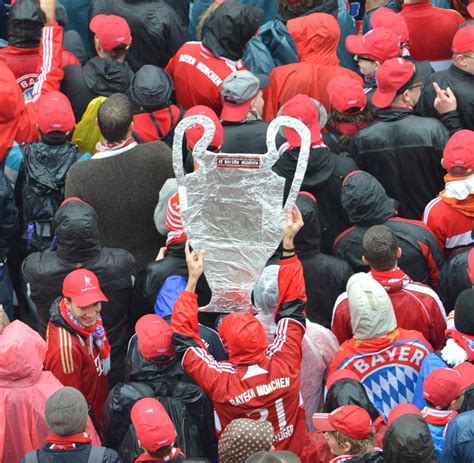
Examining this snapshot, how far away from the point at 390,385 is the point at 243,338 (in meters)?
0.99

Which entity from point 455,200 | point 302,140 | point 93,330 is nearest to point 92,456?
point 93,330

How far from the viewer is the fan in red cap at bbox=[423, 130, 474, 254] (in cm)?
750

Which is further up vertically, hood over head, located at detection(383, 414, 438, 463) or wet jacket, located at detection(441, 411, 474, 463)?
hood over head, located at detection(383, 414, 438, 463)

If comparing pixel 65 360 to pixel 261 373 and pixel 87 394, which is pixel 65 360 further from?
pixel 261 373

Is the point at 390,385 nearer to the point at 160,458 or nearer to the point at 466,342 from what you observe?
the point at 466,342

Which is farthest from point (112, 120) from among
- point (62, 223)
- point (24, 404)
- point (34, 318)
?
point (24, 404)

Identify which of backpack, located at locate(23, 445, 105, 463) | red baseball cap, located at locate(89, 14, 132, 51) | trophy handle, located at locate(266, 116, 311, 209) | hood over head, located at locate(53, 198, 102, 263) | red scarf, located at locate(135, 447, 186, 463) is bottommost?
red scarf, located at locate(135, 447, 186, 463)

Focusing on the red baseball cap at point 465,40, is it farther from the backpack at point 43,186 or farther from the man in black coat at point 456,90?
the backpack at point 43,186

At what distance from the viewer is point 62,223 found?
708 cm

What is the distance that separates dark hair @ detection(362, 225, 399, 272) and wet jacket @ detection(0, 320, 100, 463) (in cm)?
184

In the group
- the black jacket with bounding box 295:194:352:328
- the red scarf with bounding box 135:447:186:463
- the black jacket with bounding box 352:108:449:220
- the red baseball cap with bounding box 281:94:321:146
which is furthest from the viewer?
the black jacket with bounding box 352:108:449:220

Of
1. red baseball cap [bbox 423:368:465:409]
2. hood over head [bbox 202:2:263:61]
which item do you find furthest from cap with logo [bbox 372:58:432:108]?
red baseball cap [bbox 423:368:465:409]

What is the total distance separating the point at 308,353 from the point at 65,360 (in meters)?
1.36

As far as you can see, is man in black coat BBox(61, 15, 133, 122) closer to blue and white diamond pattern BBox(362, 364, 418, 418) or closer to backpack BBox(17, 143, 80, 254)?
backpack BBox(17, 143, 80, 254)
